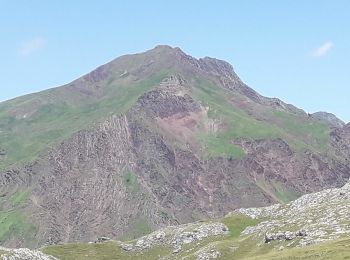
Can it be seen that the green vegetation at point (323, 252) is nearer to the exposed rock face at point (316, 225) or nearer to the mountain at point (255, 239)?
the mountain at point (255, 239)

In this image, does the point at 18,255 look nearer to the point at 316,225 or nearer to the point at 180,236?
the point at 180,236

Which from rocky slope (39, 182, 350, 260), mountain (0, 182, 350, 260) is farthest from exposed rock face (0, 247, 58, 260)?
rocky slope (39, 182, 350, 260)

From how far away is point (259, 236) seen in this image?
13788 cm

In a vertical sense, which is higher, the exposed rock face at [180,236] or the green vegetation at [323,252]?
the green vegetation at [323,252]

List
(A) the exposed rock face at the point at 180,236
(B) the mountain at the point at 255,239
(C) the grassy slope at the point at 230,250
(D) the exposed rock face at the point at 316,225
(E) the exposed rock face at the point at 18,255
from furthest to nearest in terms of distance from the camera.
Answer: (A) the exposed rock face at the point at 180,236 → (E) the exposed rock face at the point at 18,255 → (D) the exposed rock face at the point at 316,225 → (B) the mountain at the point at 255,239 → (C) the grassy slope at the point at 230,250

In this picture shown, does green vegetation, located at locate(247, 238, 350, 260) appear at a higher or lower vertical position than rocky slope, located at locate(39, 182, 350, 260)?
higher

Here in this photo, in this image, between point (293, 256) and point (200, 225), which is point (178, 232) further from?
point (293, 256)

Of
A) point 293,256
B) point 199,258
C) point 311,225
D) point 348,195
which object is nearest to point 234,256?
point 199,258

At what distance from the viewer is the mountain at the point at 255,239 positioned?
11144 centimetres

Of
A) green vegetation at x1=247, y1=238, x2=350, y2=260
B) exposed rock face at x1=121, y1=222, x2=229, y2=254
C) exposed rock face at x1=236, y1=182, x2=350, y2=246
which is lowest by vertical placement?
exposed rock face at x1=121, y1=222, x2=229, y2=254

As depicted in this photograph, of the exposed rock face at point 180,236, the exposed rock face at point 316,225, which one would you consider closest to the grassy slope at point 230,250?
the exposed rock face at point 180,236

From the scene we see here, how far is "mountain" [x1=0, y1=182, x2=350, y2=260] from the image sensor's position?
111438mm

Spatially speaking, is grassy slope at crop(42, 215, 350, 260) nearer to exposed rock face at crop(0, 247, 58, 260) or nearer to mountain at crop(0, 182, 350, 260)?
mountain at crop(0, 182, 350, 260)

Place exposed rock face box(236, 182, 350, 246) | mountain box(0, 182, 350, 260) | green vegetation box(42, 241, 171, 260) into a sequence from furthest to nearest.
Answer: green vegetation box(42, 241, 171, 260) < exposed rock face box(236, 182, 350, 246) < mountain box(0, 182, 350, 260)
